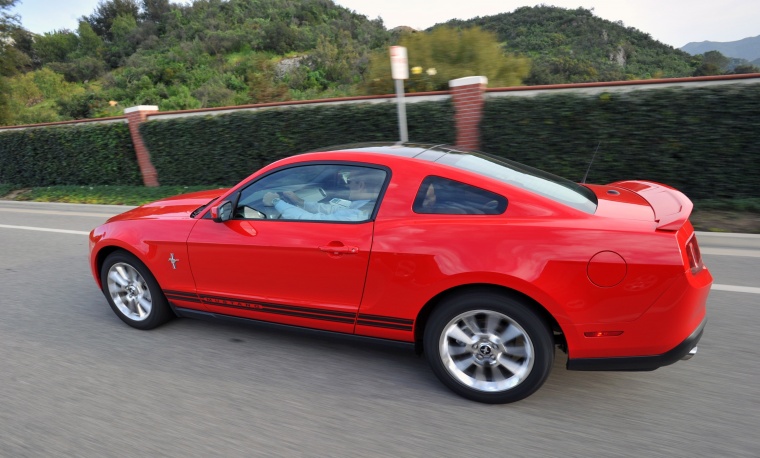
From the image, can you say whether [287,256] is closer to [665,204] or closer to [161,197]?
[665,204]

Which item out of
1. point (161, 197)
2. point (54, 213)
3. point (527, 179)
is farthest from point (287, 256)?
point (54, 213)

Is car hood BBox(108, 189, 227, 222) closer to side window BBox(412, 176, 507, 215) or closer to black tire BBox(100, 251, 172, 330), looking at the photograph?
black tire BBox(100, 251, 172, 330)

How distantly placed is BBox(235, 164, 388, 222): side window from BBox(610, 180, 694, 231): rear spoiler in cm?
160

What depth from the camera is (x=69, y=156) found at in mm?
15039

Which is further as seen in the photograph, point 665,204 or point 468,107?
point 468,107

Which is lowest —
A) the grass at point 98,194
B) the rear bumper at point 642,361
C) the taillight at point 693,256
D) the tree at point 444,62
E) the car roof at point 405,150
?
the grass at point 98,194

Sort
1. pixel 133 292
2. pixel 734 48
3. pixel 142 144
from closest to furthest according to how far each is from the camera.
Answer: pixel 133 292 → pixel 142 144 → pixel 734 48

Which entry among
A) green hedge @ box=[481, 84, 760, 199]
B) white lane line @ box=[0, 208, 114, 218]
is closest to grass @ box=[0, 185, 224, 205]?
white lane line @ box=[0, 208, 114, 218]

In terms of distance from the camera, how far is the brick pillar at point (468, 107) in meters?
9.08

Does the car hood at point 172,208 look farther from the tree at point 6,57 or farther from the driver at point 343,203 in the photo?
the tree at point 6,57

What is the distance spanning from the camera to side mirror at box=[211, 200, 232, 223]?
3.76 meters

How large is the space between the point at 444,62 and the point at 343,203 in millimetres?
9994

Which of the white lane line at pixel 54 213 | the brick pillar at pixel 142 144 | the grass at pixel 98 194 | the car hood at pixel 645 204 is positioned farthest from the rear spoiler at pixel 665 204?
the brick pillar at pixel 142 144

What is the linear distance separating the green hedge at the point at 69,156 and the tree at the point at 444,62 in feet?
22.4
